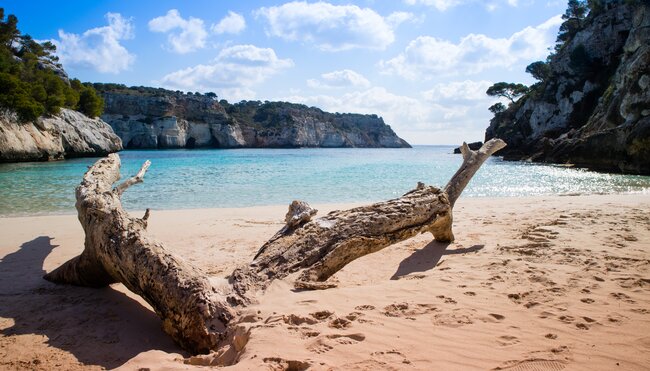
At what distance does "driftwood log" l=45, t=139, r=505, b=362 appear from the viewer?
3139 millimetres

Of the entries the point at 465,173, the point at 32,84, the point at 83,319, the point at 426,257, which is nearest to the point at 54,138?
the point at 32,84

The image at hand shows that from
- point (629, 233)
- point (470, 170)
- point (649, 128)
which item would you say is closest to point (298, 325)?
point (470, 170)

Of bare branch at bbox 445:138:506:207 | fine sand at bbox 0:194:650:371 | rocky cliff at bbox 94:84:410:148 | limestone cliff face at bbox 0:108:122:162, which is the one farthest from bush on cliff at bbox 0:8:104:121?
bare branch at bbox 445:138:506:207

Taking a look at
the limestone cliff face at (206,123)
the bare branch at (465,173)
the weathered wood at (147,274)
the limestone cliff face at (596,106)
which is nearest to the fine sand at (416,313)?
the weathered wood at (147,274)

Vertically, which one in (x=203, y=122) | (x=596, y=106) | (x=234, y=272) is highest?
(x=203, y=122)

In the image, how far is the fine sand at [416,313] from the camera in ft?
7.91

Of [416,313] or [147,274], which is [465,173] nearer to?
[416,313]

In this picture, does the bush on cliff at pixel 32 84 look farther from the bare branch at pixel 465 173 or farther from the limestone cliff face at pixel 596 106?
the limestone cliff face at pixel 596 106

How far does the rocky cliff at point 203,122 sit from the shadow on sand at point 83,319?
80.1 meters

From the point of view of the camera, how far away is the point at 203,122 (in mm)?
Result: 88062

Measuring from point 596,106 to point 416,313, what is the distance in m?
45.0

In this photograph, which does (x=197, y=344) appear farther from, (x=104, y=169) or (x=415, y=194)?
(x=104, y=169)

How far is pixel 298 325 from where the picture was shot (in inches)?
114

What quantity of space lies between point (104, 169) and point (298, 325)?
5.50m
